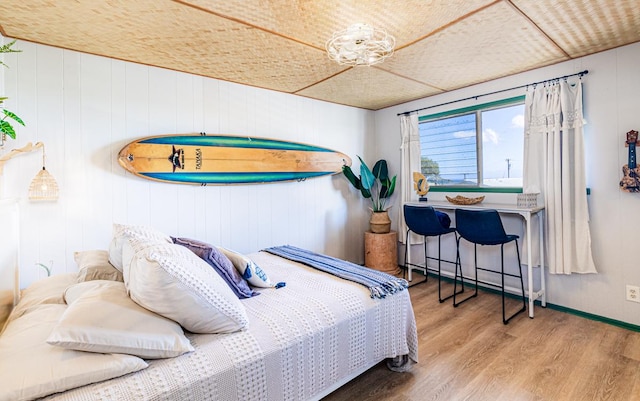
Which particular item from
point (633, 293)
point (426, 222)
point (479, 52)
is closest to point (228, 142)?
point (426, 222)

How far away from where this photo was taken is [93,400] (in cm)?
101

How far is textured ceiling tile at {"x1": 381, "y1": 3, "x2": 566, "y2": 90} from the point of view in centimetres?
207

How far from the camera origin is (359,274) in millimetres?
2131

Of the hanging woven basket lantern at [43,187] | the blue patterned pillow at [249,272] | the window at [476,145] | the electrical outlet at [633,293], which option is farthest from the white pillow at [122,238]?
the electrical outlet at [633,293]

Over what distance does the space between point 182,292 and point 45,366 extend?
451 millimetres

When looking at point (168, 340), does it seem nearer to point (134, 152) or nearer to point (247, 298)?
point (247, 298)

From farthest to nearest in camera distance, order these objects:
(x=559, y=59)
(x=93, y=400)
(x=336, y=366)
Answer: (x=559, y=59) < (x=336, y=366) < (x=93, y=400)

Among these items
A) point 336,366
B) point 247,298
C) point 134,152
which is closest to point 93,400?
point 247,298

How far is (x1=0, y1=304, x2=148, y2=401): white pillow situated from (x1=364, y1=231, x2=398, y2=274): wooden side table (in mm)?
3044

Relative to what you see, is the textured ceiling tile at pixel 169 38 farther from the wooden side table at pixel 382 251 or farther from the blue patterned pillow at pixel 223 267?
the wooden side table at pixel 382 251

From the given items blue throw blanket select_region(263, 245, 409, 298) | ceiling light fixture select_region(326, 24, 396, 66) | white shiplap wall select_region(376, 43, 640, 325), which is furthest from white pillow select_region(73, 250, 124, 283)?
white shiplap wall select_region(376, 43, 640, 325)

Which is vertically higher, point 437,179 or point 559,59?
point 559,59

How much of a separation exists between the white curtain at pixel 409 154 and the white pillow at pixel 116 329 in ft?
10.8

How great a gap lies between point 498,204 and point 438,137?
1.11 meters
